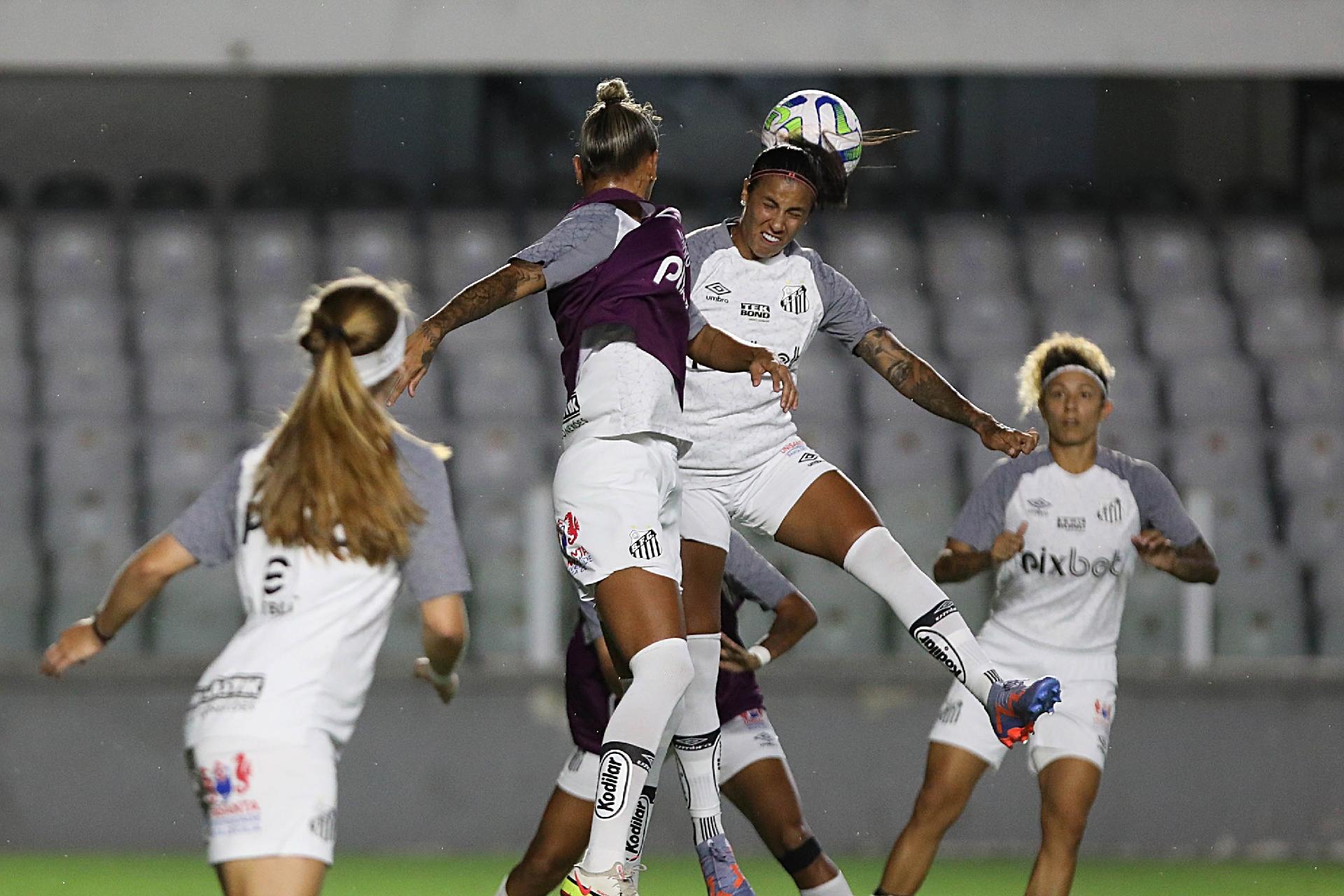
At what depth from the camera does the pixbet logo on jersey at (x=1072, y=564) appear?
5.25 m

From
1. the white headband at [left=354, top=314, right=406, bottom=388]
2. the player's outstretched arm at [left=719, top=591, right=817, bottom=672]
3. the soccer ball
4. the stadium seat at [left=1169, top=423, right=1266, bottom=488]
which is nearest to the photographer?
the white headband at [left=354, top=314, right=406, bottom=388]

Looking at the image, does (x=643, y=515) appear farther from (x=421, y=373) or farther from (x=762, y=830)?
(x=762, y=830)

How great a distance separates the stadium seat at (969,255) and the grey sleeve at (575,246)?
5895 millimetres

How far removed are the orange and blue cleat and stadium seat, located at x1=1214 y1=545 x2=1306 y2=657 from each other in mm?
3821

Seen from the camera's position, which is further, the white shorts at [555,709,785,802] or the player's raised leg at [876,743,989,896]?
the player's raised leg at [876,743,989,896]

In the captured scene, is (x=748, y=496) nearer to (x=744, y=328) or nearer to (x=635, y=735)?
(x=744, y=328)

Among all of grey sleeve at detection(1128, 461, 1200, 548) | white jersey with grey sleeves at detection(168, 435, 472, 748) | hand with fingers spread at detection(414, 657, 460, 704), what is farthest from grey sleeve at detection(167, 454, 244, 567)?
grey sleeve at detection(1128, 461, 1200, 548)

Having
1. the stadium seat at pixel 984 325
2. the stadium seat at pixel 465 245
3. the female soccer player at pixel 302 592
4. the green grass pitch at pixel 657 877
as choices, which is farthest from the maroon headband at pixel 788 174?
the stadium seat at pixel 465 245

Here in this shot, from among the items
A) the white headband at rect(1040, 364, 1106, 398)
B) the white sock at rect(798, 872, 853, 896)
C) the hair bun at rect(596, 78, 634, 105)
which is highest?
the hair bun at rect(596, 78, 634, 105)

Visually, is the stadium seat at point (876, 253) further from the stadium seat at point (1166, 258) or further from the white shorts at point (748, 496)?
the white shorts at point (748, 496)

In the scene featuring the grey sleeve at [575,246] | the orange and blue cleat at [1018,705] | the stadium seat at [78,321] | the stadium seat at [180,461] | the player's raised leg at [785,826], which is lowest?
the player's raised leg at [785,826]

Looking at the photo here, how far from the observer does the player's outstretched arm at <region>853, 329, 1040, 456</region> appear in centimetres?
491

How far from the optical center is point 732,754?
16.6ft

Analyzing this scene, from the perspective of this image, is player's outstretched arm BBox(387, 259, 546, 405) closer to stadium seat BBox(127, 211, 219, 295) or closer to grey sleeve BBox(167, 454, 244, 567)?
grey sleeve BBox(167, 454, 244, 567)
